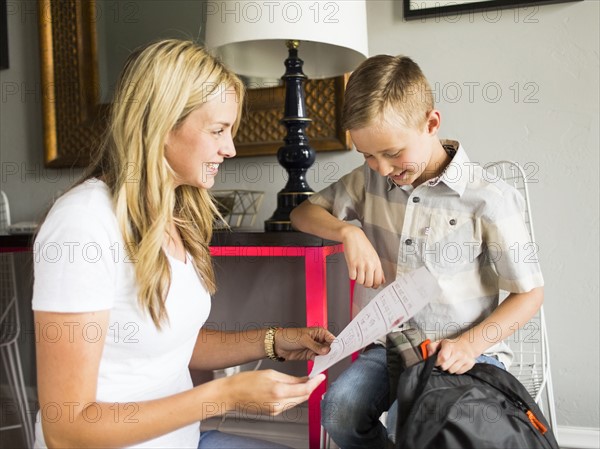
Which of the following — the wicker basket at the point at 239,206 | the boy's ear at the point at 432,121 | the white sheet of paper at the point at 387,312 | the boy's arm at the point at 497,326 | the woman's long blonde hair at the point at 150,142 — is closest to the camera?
the white sheet of paper at the point at 387,312

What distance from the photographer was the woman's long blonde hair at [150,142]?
78 centimetres

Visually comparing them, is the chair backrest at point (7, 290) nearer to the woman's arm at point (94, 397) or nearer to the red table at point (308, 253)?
the red table at point (308, 253)

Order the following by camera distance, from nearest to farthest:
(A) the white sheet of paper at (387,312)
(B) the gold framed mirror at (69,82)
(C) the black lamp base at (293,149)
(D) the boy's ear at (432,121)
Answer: (A) the white sheet of paper at (387,312) < (D) the boy's ear at (432,121) < (C) the black lamp base at (293,149) < (B) the gold framed mirror at (69,82)

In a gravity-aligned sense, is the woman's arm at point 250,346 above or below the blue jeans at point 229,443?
above

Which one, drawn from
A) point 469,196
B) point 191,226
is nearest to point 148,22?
point 191,226

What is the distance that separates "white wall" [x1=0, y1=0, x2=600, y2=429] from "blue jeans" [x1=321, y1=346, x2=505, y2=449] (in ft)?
1.66

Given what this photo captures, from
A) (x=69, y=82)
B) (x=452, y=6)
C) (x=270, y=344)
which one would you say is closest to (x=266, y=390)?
(x=270, y=344)

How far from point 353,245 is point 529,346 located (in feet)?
2.23

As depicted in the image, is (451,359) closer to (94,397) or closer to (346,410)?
(346,410)

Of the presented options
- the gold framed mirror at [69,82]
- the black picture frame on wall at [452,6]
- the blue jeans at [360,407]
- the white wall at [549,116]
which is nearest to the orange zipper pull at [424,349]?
the blue jeans at [360,407]

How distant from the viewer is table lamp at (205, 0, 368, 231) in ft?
3.98

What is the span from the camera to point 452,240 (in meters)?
1.06

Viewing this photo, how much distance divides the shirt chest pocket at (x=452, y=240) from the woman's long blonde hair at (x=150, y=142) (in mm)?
476

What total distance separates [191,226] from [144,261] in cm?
20
